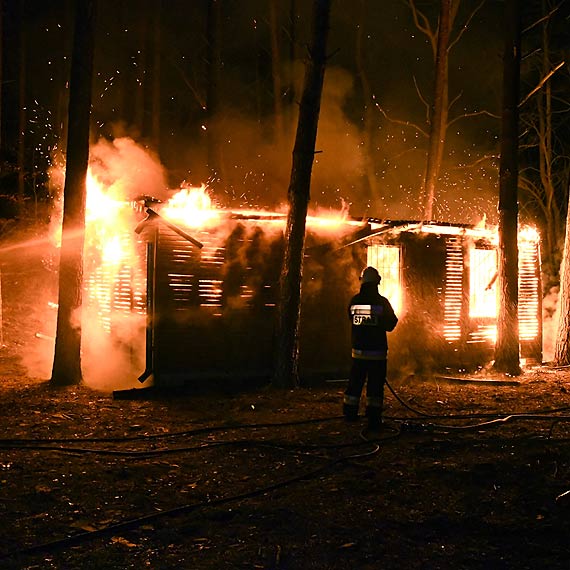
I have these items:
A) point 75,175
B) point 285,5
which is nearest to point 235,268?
point 75,175

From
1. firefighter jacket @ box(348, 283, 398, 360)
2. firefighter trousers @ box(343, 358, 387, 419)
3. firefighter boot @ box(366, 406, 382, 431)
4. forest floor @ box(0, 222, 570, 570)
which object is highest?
firefighter jacket @ box(348, 283, 398, 360)

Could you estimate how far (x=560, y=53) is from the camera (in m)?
26.9

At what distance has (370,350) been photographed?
9141 millimetres

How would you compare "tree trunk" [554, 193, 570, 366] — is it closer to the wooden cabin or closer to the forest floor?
the wooden cabin

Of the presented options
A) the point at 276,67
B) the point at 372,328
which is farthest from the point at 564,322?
the point at 276,67

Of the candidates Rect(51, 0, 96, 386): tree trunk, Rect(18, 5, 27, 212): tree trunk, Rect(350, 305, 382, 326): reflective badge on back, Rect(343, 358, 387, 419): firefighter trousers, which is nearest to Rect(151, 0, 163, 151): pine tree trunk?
Rect(18, 5, 27, 212): tree trunk

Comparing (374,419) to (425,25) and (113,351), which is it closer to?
(113,351)

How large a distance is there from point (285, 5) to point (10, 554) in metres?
26.7

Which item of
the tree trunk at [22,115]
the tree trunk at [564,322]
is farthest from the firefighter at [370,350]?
the tree trunk at [22,115]

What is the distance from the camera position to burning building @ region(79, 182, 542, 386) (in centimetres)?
1230

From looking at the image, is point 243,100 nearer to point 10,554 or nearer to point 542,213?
point 542,213

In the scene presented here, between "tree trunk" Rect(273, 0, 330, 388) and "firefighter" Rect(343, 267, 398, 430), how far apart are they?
9.73 ft

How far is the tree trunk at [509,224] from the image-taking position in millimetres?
14555

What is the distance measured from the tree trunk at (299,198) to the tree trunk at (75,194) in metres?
3.84
